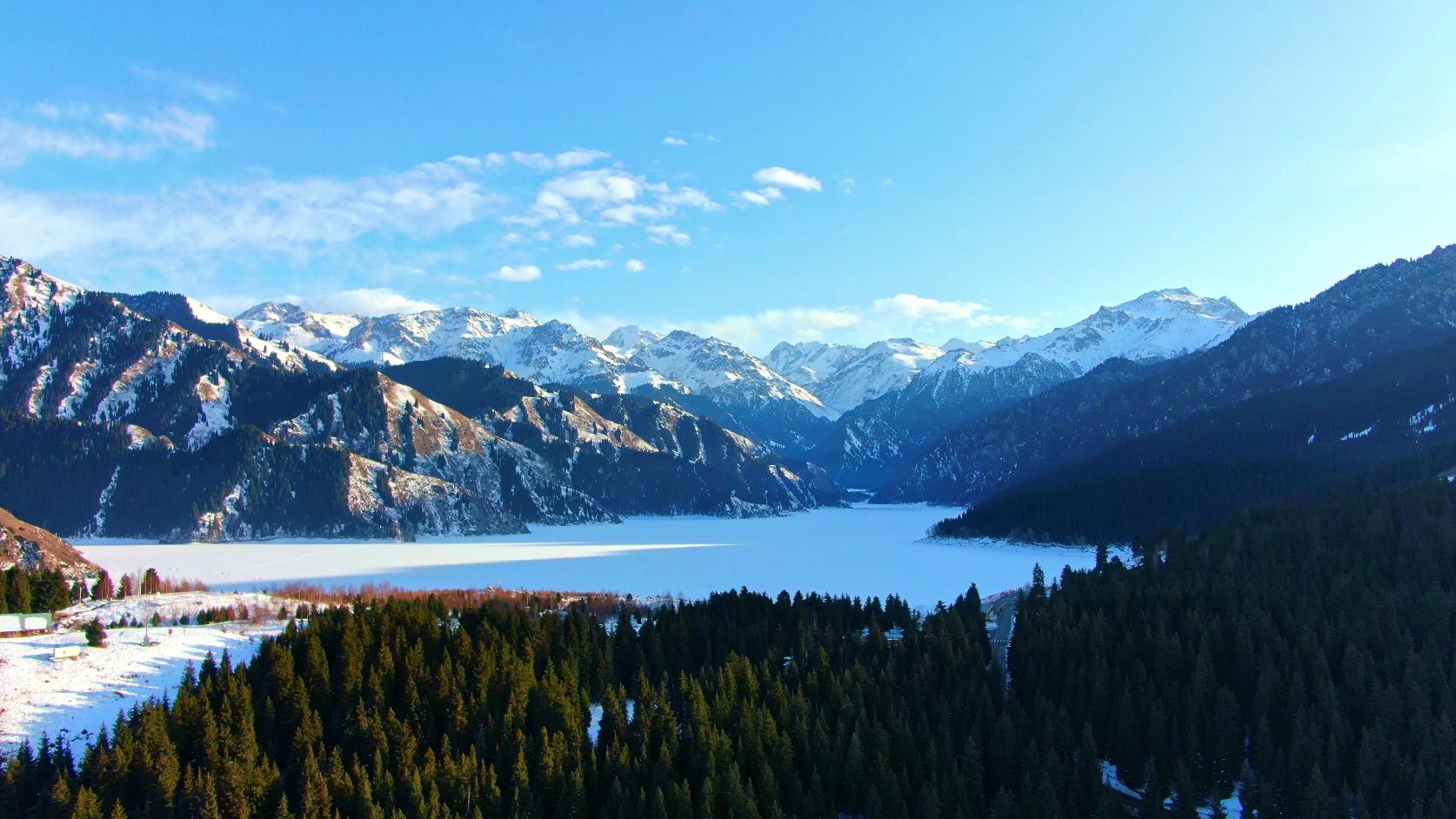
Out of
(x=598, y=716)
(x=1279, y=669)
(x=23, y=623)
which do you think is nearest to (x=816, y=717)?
(x=598, y=716)

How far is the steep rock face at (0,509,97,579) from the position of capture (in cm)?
14162

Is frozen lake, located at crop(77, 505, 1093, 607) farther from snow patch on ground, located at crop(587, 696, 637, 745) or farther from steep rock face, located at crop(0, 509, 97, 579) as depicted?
snow patch on ground, located at crop(587, 696, 637, 745)

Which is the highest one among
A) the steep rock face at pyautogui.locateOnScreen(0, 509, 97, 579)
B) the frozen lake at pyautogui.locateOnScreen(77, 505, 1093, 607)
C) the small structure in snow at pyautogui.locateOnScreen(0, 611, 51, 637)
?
the steep rock face at pyautogui.locateOnScreen(0, 509, 97, 579)

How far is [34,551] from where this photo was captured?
5797 inches

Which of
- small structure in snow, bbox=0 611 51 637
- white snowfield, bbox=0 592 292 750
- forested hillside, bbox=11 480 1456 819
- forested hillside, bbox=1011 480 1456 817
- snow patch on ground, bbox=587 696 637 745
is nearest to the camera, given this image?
forested hillside, bbox=11 480 1456 819

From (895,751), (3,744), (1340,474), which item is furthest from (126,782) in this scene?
(1340,474)

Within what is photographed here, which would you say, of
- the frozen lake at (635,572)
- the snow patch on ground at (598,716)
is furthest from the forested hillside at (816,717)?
the frozen lake at (635,572)

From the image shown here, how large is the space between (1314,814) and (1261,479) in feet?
516

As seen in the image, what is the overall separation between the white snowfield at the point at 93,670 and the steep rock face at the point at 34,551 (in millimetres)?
67698

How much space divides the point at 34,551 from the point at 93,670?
101983mm

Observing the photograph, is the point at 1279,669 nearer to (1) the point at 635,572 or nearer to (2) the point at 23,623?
(2) the point at 23,623

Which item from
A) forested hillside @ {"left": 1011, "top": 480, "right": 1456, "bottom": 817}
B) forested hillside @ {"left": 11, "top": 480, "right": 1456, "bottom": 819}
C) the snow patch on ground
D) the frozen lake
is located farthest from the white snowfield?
forested hillside @ {"left": 1011, "top": 480, "right": 1456, "bottom": 817}

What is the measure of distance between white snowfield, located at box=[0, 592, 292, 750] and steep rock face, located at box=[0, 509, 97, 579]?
6770cm

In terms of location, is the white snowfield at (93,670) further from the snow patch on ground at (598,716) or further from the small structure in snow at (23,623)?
the snow patch on ground at (598,716)
